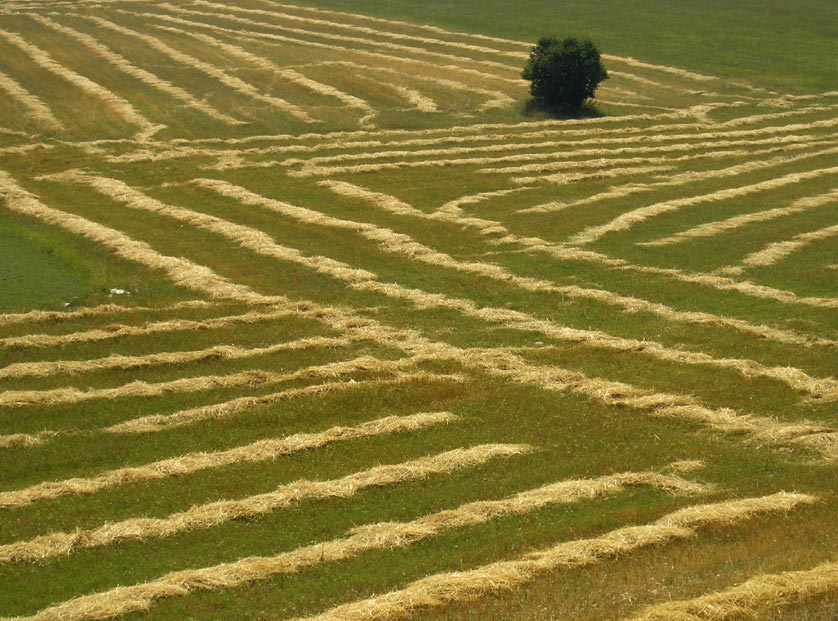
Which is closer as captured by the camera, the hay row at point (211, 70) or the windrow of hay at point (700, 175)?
the windrow of hay at point (700, 175)

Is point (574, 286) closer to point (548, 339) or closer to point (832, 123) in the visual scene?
point (548, 339)

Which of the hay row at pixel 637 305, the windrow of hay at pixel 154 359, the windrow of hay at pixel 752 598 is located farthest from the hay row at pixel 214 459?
the hay row at pixel 637 305

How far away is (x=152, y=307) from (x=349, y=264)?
6.14 meters

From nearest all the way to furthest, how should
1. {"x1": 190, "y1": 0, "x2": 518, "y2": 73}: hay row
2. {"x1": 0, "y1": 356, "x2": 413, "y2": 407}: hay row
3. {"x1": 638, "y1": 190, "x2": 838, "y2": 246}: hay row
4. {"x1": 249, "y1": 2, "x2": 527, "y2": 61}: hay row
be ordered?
{"x1": 0, "y1": 356, "x2": 413, "y2": 407}: hay row → {"x1": 638, "y1": 190, "x2": 838, "y2": 246}: hay row → {"x1": 190, "y1": 0, "x2": 518, "y2": 73}: hay row → {"x1": 249, "y1": 2, "x2": 527, "y2": 61}: hay row

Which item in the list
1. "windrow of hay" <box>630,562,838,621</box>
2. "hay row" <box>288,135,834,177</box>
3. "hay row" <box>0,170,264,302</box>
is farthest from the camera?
"hay row" <box>288,135,834,177</box>

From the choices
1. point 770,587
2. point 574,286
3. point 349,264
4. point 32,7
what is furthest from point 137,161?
point 32,7

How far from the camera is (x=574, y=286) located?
1172 inches

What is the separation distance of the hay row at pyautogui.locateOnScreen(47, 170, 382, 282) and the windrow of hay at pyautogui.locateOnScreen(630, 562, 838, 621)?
17652mm

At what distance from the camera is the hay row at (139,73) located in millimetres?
55094

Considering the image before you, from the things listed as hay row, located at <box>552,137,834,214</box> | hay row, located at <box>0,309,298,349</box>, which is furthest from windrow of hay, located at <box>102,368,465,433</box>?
hay row, located at <box>552,137,834,214</box>

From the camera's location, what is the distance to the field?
1525 cm

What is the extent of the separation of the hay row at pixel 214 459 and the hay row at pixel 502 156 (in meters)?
24.3

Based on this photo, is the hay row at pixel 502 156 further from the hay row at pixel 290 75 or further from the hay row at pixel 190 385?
the hay row at pixel 190 385

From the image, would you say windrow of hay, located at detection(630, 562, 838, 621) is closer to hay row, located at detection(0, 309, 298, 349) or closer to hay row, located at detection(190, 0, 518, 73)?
hay row, located at detection(0, 309, 298, 349)
